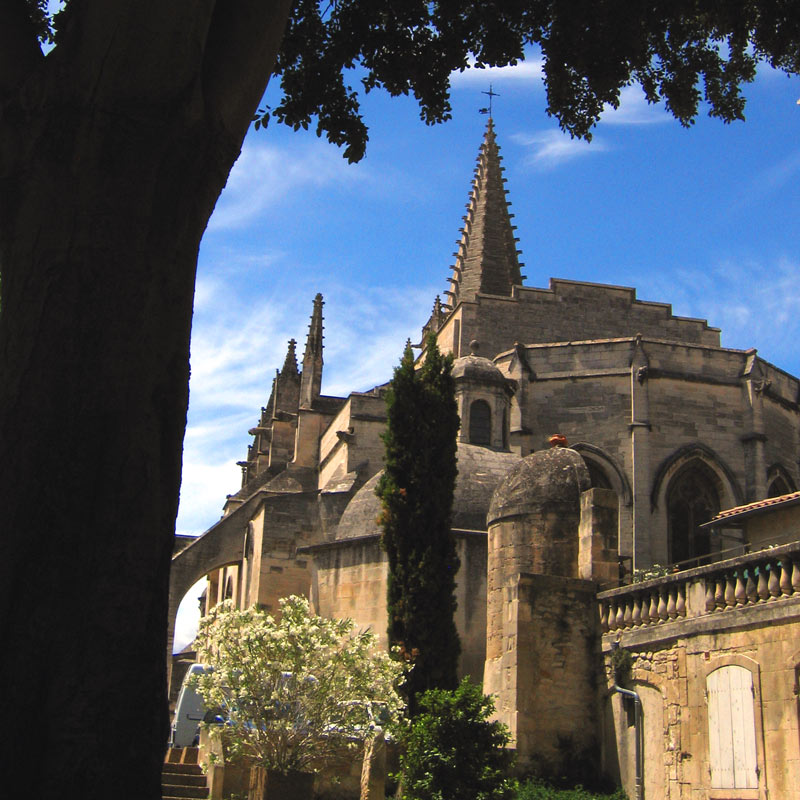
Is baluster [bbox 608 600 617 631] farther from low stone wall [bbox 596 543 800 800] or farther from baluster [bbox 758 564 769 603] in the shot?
baluster [bbox 758 564 769 603]

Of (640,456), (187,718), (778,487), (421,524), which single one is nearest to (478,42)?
(421,524)

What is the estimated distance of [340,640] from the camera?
1302cm

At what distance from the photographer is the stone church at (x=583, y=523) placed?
40.7ft

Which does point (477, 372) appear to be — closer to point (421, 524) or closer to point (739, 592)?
point (421, 524)

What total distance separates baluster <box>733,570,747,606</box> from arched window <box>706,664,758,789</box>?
Result: 700mm

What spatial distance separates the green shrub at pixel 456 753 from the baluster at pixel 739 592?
9.56ft

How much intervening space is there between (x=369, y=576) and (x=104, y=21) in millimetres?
15779

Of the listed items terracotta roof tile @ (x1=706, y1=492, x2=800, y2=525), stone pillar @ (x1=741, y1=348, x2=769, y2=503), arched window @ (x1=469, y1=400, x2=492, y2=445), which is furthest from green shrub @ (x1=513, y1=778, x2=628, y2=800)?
stone pillar @ (x1=741, y1=348, x2=769, y2=503)

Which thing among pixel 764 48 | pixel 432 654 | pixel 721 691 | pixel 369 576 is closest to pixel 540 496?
pixel 432 654

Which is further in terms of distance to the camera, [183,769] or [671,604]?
[183,769]

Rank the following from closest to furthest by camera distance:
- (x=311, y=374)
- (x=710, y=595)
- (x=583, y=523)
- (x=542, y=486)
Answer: (x=710, y=595), (x=583, y=523), (x=542, y=486), (x=311, y=374)

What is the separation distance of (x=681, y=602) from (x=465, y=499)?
25.9ft

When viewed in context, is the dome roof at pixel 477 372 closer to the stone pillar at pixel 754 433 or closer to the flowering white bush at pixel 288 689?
the stone pillar at pixel 754 433

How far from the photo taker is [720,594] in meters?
12.4
